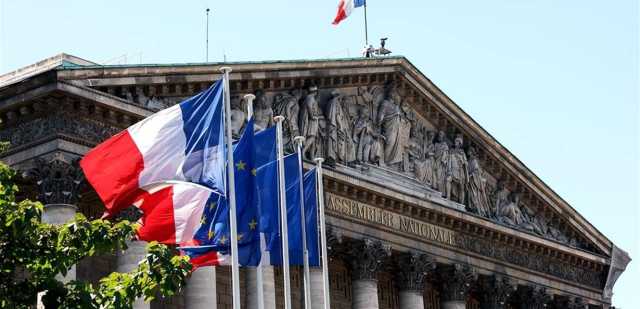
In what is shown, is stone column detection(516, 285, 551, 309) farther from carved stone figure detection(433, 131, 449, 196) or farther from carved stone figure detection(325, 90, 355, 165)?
carved stone figure detection(325, 90, 355, 165)

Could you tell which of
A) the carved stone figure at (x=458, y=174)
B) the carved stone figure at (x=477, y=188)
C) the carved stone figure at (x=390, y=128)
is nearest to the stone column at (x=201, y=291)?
the carved stone figure at (x=390, y=128)

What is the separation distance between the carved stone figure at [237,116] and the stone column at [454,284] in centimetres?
1192

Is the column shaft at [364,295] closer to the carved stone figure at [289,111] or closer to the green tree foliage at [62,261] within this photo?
the carved stone figure at [289,111]

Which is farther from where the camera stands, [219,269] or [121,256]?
[219,269]

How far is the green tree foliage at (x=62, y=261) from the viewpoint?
22.6 meters

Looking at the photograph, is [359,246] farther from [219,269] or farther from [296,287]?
[219,269]

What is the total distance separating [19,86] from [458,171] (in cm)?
1914

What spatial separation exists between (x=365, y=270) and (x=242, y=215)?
56.9 ft

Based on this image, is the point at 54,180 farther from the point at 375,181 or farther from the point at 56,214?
the point at 375,181

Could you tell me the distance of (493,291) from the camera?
5153 centimetres

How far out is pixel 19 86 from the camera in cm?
3562

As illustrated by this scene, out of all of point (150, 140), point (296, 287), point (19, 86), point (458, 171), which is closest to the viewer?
point (150, 140)

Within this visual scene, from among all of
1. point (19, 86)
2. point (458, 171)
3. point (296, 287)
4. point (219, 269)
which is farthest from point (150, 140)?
point (458, 171)

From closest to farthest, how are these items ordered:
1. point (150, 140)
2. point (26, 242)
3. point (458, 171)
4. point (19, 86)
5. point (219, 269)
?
point (26, 242), point (150, 140), point (19, 86), point (219, 269), point (458, 171)
